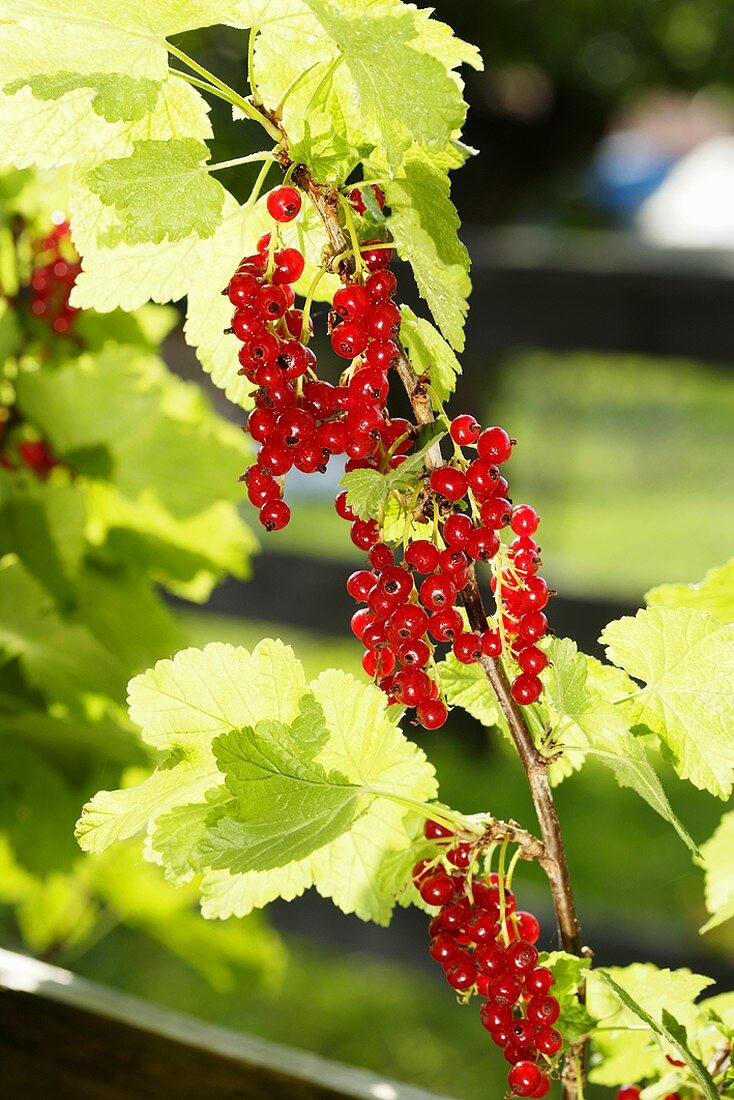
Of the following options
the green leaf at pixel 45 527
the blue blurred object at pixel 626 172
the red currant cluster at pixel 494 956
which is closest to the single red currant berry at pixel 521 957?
the red currant cluster at pixel 494 956

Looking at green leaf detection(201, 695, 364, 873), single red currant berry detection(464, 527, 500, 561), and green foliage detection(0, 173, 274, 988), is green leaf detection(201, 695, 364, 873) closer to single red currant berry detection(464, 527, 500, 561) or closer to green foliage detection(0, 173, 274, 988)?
single red currant berry detection(464, 527, 500, 561)

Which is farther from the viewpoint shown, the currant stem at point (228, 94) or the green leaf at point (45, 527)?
the green leaf at point (45, 527)

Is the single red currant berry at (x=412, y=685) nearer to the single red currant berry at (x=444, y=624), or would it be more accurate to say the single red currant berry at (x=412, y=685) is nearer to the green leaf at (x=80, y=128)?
the single red currant berry at (x=444, y=624)

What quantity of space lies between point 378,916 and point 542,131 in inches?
119

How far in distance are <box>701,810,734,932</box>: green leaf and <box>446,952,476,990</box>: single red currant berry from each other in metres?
0.09

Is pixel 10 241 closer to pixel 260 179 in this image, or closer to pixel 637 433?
pixel 260 179

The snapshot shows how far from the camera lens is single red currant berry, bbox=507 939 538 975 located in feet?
0.98

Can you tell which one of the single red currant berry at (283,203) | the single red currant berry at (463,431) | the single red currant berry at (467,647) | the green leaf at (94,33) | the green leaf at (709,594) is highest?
the green leaf at (94,33)

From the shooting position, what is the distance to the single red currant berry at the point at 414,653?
0.96 ft

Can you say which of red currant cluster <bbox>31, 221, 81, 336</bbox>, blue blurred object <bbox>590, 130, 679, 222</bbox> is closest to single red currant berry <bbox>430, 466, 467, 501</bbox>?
red currant cluster <bbox>31, 221, 81, 336</bbox>

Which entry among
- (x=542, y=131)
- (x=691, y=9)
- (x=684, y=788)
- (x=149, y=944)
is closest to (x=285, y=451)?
(x=149, y=944)

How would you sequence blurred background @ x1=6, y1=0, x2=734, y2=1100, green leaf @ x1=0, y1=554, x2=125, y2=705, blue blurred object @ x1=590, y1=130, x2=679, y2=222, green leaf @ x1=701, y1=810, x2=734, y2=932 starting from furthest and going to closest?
blue blurred object @ x1=590, y1=130, x2=679, y2=222
blurred background @ x1=6, y1=0, x2=734, y2=1100
green leaf @ x1=0, y1=554, x2=125, y2=705
green leaf @ x1=701, y1=810, x2=734, y2=932

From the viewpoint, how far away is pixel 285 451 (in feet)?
0.96

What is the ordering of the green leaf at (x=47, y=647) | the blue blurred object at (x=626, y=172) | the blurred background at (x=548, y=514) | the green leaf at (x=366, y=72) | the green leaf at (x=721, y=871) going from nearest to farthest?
the green leaf at (x=366, y=72) < the green leaf at (x=721, y=871) < the green leaf at (x=47, y=647) < the blurred background at (x=548, y=514) < the blue blurred object at (x=626, y=172)
